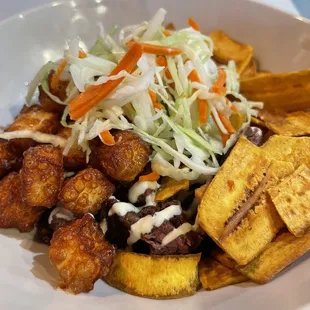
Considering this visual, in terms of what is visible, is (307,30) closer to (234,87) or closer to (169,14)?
(234,87)

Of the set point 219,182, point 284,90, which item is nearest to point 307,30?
point 284,90

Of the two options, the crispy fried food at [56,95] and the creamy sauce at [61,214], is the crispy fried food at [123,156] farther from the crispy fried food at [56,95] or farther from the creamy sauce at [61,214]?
the crispy fried food at [56,95]

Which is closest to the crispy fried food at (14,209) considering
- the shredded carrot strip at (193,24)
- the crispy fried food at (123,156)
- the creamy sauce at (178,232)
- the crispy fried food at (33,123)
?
Result: the crispy fried food at (33,123)

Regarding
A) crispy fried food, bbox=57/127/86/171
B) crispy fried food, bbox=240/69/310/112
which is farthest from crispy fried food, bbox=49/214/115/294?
crispy fried food, bbox=240/69/310/112

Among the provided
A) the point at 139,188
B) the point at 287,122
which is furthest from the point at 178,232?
the point at 287,122

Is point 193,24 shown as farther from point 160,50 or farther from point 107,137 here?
point 107,137

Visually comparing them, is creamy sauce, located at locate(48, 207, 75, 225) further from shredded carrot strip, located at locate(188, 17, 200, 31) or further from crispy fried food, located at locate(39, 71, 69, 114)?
shredded carrot strip, located at locate(188, 17, 200, 31)
